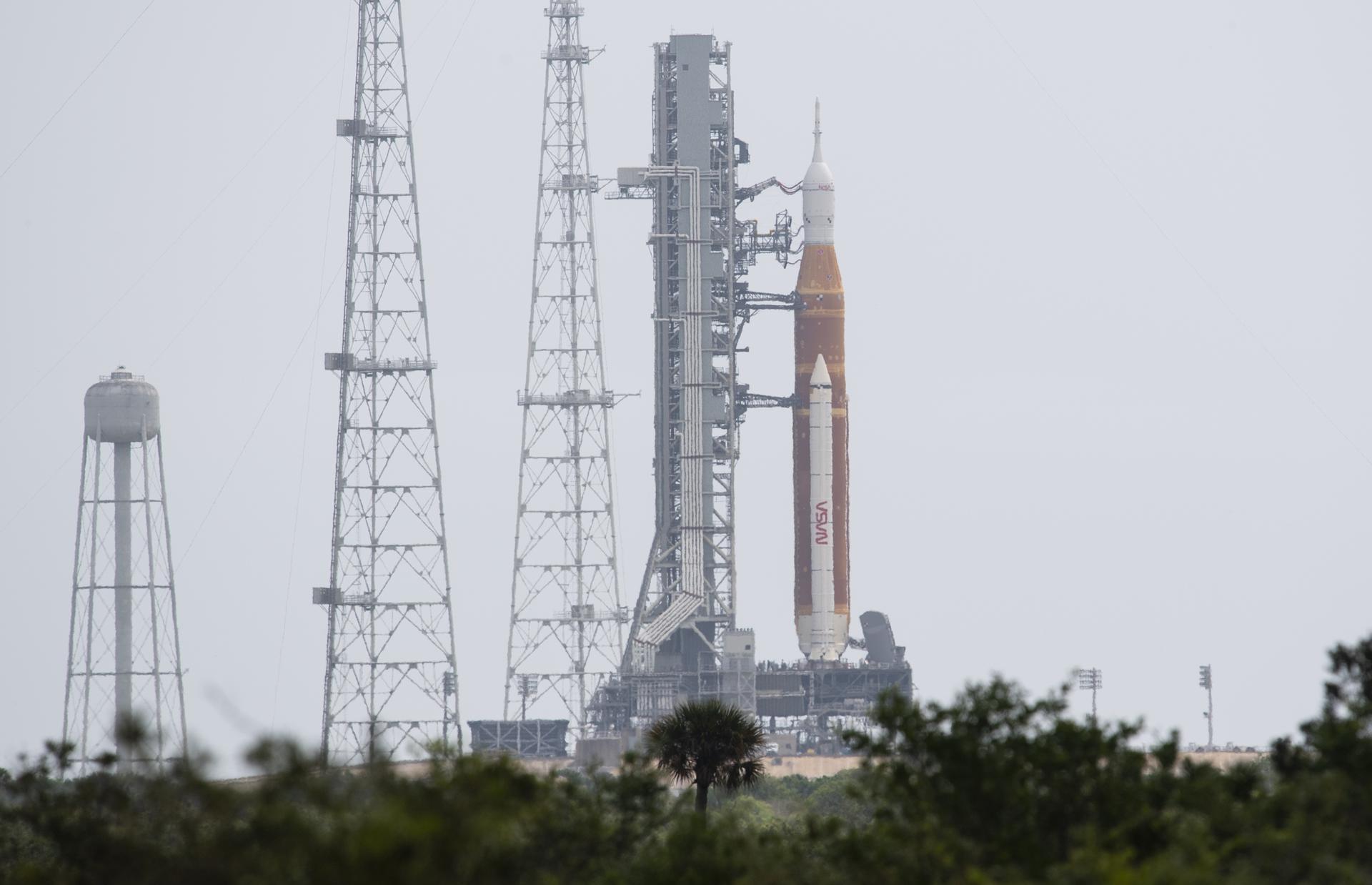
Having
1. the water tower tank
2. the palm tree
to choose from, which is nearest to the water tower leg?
the water tower tank

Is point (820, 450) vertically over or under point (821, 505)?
over

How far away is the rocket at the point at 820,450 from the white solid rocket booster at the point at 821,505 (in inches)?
1.0

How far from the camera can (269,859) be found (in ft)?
89.8

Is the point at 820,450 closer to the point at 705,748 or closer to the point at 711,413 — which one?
the point at 711,413

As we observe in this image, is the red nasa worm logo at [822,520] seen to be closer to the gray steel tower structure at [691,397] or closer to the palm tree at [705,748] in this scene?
the gray steel tower structure at [691,397]

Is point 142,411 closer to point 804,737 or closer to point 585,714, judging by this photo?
point 585,714

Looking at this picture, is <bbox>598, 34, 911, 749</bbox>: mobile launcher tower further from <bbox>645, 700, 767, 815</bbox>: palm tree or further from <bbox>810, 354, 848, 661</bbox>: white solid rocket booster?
<bbox>645, 700, 767, 815</bbox>: palm tree

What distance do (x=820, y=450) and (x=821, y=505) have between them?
6.81ft

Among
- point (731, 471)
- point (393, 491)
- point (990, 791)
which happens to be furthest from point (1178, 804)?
point (731, 471)

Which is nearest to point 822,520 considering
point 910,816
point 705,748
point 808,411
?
point 808,411

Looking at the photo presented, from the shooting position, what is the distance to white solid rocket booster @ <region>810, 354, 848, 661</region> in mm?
95250

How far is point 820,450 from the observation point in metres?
95.2

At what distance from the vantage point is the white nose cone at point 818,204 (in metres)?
98.8

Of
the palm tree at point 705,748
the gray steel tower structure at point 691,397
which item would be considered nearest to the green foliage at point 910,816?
the palm tree at point 705,748
